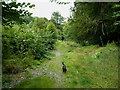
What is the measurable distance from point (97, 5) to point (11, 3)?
13.0 m

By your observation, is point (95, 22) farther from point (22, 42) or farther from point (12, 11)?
point (12, 11)

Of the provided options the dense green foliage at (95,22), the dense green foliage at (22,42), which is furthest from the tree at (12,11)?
the dense green foliage at (95,22)

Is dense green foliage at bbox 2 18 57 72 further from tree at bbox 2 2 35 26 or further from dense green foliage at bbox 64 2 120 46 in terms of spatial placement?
dense green foliage at bbox 64 2 120 46

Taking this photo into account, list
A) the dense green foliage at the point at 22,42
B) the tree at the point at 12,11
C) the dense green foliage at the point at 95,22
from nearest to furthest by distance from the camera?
the tree at the point at 12,11 < the dense green foliage at the point at 22,42 < the dense green foliage at the point at 95,22

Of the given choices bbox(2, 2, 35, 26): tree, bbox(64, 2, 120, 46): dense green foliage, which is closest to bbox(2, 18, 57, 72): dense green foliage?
bbox(2, 2, 35, 26): tree

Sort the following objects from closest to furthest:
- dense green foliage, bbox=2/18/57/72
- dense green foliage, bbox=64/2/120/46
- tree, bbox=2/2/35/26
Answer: tree, bbox=2/2/35/26 < dense green foliage, bbox=2/18/57/72 < dense green foliage, bbox=64/2/120/46

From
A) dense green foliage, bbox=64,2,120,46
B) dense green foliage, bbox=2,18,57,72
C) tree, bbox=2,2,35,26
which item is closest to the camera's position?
tree, bbox=2,2,35,26

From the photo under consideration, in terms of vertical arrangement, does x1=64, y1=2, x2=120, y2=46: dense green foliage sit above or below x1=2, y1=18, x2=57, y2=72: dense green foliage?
above

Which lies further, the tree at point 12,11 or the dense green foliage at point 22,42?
the dense green foliage at point 22,42

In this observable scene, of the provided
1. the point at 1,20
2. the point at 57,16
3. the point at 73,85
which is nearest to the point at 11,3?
the point at 1,20

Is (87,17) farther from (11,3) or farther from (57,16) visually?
(57,16)

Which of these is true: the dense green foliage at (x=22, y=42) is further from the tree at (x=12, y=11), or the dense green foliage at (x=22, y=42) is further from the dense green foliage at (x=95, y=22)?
the dense green foliage at (x=95, y=22)

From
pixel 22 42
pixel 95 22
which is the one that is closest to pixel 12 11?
pixel 22 42

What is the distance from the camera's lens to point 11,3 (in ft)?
10.3
